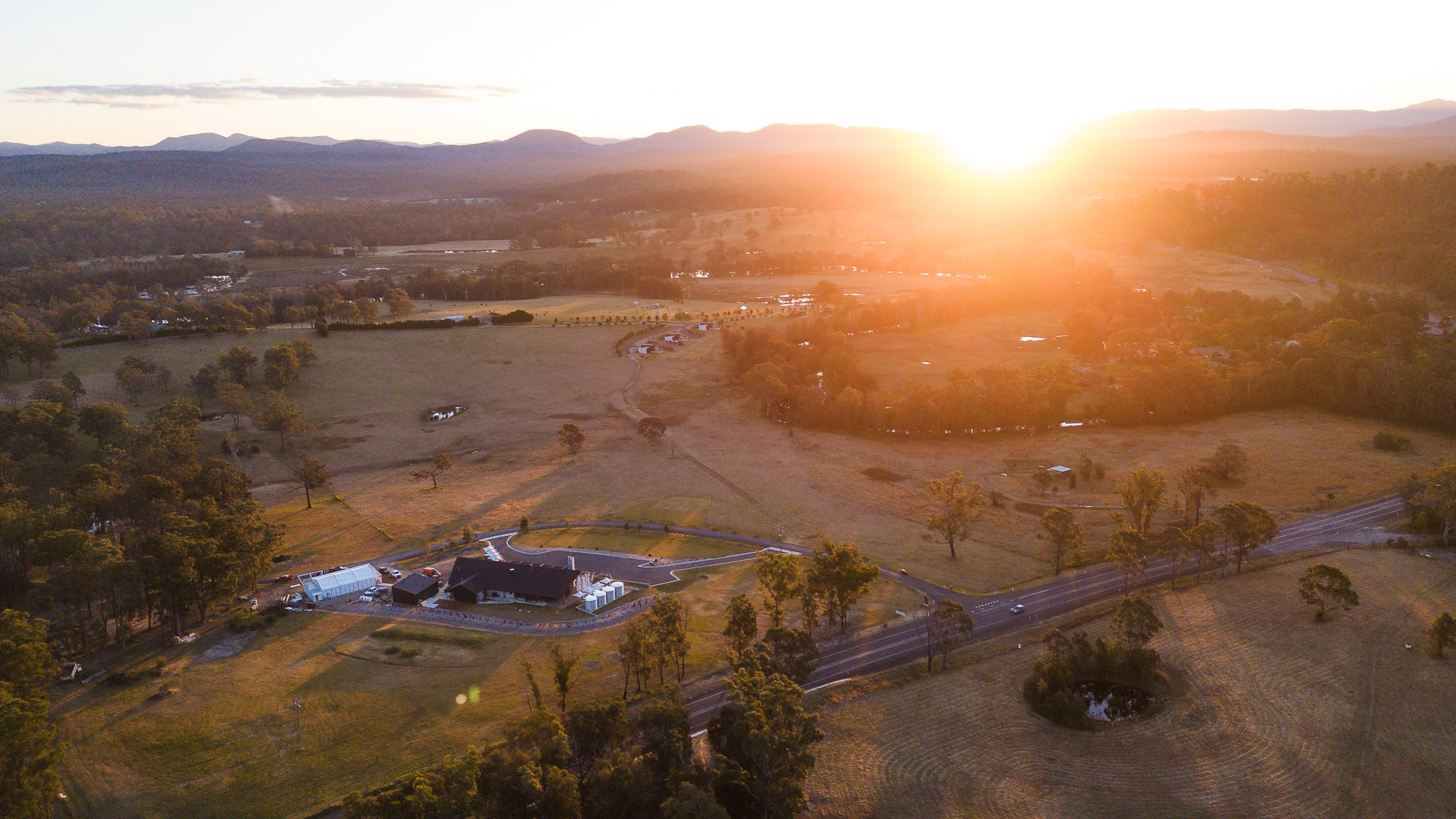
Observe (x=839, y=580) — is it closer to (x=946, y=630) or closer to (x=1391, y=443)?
(x=946, y=630)

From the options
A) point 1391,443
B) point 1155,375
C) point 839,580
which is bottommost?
point 1391,443

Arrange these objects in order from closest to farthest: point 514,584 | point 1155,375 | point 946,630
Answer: point 946,630 → point 514,584 → point 1155,375

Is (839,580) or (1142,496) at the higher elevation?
(1142,496)

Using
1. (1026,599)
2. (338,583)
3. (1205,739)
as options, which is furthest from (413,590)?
(1205,739)

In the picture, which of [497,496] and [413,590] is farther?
[497,496]

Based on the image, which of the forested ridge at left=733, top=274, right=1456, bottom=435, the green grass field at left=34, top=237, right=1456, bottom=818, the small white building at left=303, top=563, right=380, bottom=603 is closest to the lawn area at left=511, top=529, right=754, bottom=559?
the green grass field at left=34, top=237, right=1456, bottom=818
